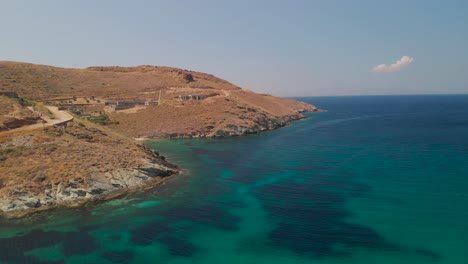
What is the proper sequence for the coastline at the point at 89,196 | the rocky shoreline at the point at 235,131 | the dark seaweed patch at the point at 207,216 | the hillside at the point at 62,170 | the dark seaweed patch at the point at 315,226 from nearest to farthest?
the dark seaweed patch at the point at 315,226
the dark seaweed patch at the point at 207,216
the coastline at the point at 89,196
the hillside at the point at 62,170
the rocky shoreline at the point at 235,131

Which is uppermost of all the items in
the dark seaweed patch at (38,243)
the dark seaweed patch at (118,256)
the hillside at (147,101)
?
the hillside at (147,101)

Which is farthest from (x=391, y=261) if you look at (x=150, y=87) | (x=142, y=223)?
(x=150, y=87)

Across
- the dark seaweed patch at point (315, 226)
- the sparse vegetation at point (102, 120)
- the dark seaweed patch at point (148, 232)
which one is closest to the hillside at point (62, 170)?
the dark seaweed patch at point (148, 232)

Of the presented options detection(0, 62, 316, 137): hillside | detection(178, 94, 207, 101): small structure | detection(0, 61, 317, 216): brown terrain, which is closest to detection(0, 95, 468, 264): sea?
detection(0, 61, 317, 216): brown terrain

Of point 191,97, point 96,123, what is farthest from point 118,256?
point 191,97

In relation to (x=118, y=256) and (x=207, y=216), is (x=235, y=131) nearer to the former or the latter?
(x=207, y=216)

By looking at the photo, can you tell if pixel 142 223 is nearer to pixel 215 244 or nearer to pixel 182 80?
pixel 215 244

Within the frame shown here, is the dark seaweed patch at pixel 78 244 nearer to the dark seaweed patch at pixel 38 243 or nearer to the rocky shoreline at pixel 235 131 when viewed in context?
the dark seaweed patch at pixel 38 243
